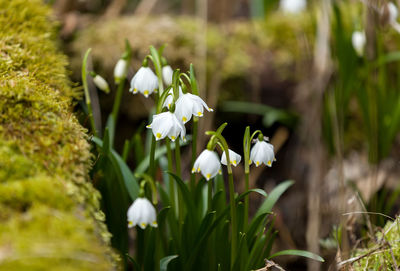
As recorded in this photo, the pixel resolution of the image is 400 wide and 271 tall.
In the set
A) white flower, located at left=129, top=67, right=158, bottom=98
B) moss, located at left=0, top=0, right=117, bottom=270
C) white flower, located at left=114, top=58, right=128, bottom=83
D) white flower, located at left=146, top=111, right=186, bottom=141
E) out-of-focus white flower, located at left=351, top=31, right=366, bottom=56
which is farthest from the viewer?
out-of-focus white flower, located at left=351, top=31, right=366, bottom=56

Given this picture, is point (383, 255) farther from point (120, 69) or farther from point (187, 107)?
point (120, 69)

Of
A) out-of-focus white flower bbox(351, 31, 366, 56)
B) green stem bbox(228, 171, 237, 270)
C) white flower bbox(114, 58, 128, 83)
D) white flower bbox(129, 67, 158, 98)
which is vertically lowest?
green stem bbox(228, 171, 237, 270)

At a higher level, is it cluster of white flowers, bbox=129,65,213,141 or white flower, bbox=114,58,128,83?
white flower, bbox=114,58,128,83

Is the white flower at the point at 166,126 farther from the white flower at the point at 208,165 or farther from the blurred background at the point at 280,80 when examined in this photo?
the blurred background at the point at 280,80

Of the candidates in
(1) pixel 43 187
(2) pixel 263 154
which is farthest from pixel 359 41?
(1) pixel 43 187

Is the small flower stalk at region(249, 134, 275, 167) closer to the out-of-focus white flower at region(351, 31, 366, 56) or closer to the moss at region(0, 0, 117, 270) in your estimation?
the moss at region(0, 0, 117, 270)

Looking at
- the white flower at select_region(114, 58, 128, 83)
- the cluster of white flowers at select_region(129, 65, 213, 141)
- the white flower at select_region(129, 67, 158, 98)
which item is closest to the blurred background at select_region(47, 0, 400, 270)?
the white flower at select_region(114, 58, 128, 83)

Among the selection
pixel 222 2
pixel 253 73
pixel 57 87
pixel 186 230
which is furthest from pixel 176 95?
pixel 222 2
